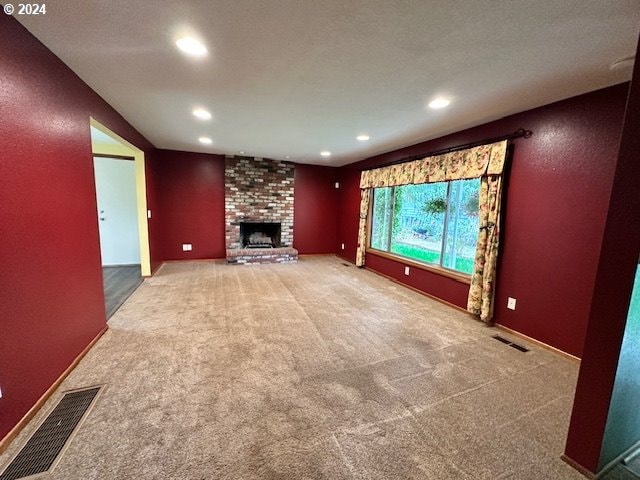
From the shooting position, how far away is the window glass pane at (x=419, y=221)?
390 centimetres

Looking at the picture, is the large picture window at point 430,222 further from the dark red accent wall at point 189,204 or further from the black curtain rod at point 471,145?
the dark red accent wall at point 189,204

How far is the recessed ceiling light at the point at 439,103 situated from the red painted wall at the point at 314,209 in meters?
4.21

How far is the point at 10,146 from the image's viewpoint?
1.44 meters

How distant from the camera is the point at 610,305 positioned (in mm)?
1246

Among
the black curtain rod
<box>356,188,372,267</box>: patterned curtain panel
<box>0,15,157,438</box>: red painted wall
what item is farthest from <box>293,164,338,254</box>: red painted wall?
<box>0,15,157,438</box>: red painted wall

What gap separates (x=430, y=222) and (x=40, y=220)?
426cm

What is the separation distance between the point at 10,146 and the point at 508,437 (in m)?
3.23

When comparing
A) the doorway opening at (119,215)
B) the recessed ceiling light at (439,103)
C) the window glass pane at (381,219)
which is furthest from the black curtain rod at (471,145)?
the doorway opening at (119,215)

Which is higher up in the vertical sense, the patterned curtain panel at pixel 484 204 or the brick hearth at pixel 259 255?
the patterned curtain panel at pixel 484 204

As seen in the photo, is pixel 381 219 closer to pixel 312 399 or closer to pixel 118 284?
pixel 312 399

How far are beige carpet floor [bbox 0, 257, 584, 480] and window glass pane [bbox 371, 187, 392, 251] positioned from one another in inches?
88.9

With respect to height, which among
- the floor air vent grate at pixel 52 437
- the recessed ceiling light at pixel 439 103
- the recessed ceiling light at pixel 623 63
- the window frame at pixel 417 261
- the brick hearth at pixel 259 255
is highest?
the recessed ceiling light at pixel 439 103

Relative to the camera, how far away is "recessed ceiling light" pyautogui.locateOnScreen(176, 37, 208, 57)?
164cm

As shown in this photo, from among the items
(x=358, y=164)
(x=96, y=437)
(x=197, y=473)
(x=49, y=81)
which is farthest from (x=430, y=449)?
(x=358, y=164)
